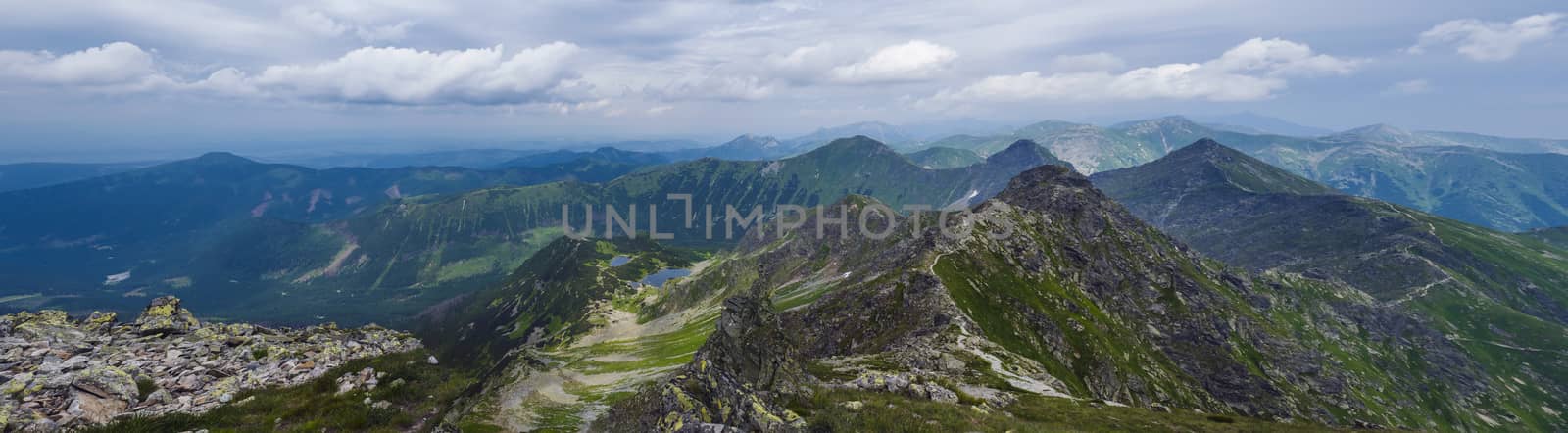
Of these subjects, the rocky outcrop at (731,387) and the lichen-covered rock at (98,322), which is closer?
the rocky outcrop at (731,387)

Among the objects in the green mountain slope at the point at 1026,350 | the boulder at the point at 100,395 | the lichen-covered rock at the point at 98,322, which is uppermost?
the boulder at the point at 100,395

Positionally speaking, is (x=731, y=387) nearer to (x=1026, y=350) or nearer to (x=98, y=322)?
(x=98, y=322)

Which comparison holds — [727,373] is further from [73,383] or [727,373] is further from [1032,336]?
[1032,336]

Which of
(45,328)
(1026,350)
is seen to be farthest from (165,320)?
(1026,350)

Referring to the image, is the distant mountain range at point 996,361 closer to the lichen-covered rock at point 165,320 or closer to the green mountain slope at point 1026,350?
the green mountain slope at point 1026,350

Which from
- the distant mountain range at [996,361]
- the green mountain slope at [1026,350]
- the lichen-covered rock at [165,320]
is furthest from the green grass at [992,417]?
the lichen-covered rock at [165,320]
